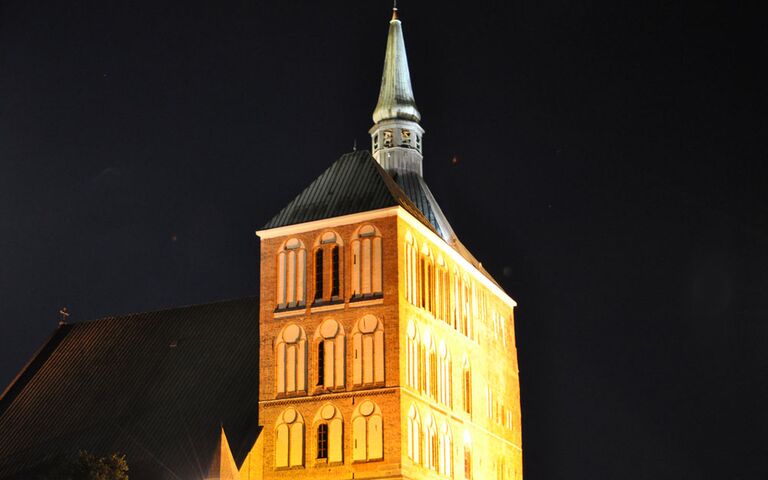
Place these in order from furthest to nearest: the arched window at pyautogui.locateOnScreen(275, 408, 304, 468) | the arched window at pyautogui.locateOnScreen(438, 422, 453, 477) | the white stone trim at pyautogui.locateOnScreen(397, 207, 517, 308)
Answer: the arched window at pyautogui.locateOnScreen(438, 422, 453, 477)
the white stone trim at pyautogui.locateOnScreen(397, 207, 517, 308)
the arched window at pyautogui.locateOnScreen(275, 408, 304, 468)

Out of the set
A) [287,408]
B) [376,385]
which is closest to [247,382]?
[287,408]

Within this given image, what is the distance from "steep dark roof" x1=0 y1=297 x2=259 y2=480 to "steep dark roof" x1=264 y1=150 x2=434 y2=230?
22.8ft

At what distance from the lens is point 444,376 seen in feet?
160

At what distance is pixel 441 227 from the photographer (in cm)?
5909

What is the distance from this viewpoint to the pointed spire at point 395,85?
66438 mm

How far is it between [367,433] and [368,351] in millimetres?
3080

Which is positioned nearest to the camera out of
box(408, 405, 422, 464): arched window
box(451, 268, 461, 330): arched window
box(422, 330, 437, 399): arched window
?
box(408, 405, 422, 464): arched window

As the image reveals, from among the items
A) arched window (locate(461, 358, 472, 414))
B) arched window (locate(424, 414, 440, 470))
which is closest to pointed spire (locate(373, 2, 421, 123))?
arched window (locate(461, 358, 472, 414))

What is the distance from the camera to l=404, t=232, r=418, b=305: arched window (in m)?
46.4

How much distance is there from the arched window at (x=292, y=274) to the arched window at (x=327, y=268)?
55 cm

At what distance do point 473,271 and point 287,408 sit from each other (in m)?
11.8

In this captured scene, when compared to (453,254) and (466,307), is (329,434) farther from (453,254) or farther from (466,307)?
(453,254)

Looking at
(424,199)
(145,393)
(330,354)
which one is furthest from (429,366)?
(424,199)

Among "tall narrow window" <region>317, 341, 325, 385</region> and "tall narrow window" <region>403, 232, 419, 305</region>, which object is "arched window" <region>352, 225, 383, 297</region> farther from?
"tall narrow window" <region>317, 341, 325, 385</region>
